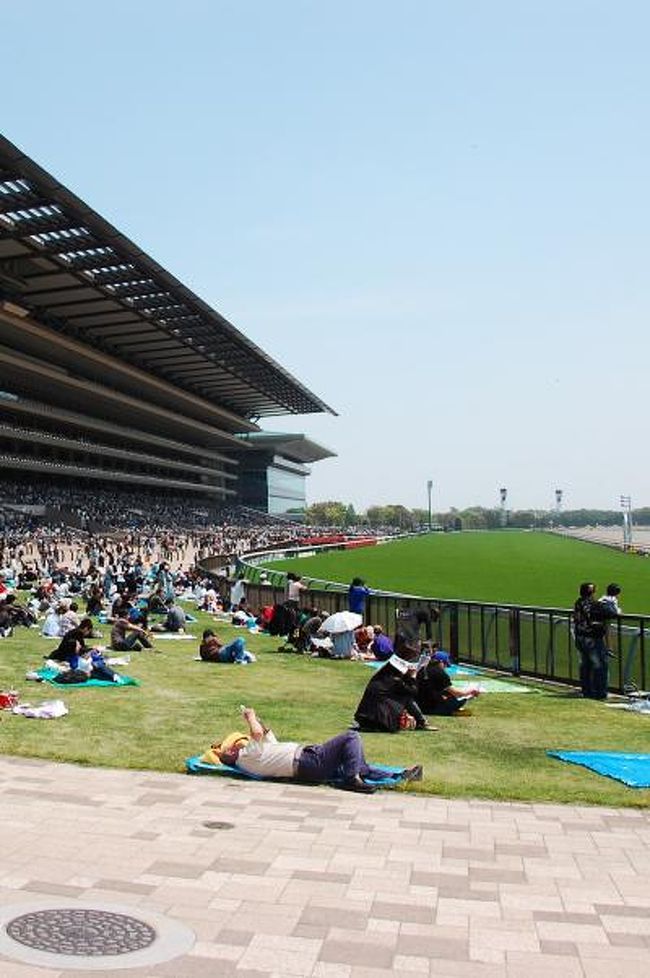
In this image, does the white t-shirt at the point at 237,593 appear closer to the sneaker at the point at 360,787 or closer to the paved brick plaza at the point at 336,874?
the paved brick plaza at the point at 336,874

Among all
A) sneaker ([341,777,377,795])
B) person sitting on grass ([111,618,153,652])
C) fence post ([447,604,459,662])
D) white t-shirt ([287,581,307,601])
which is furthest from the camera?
white t-shirt ([287,581,307,601])

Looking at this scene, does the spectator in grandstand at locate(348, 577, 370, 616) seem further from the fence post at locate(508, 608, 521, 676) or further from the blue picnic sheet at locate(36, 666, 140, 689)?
the blue picnic sheet at locate(36, 666, 140, 689)

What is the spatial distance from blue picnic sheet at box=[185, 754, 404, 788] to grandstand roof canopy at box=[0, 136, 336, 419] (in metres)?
45.1

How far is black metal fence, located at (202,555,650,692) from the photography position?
14961mm

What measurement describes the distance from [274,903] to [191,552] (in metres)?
68.4

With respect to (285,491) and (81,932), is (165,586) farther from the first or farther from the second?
(285,491)

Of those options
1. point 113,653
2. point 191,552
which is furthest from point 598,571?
point 113,653

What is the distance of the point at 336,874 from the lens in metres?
6.35

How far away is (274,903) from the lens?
5770 millimetres

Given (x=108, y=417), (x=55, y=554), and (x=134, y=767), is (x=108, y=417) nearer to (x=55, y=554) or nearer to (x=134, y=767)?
(x=55, y=554)

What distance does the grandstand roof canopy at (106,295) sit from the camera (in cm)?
5512

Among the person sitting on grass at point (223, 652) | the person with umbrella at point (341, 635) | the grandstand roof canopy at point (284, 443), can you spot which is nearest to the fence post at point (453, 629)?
the person with umbrella at point (341, 635)

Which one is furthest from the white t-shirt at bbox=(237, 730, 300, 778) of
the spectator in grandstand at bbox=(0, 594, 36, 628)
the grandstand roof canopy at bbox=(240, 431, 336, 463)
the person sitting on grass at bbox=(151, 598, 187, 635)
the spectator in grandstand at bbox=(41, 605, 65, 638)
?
the grandstand roof canopy at bbox=(240, 431, 336, 463)

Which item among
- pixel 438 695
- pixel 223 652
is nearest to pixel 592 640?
pixel 438 695
